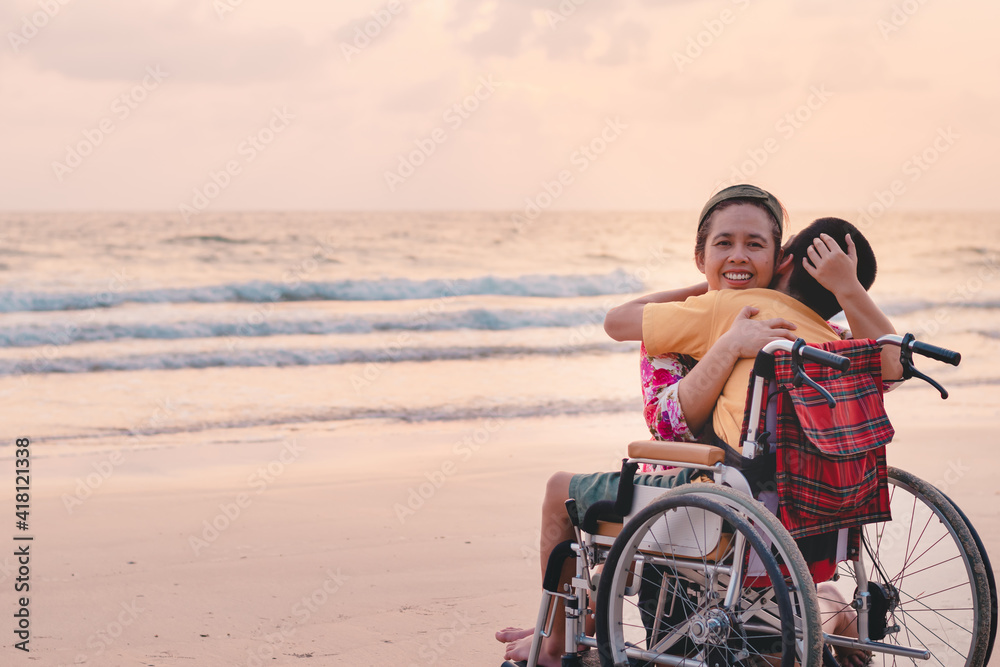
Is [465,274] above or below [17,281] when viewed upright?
above

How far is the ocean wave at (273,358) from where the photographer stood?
1051 cm

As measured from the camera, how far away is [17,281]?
16438 mm

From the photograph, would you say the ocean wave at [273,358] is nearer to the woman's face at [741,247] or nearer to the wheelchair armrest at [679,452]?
the woman's face at [741,247]

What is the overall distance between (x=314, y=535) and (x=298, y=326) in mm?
8839

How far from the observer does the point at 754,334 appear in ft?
7.59

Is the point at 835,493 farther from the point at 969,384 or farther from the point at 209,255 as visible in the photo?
the point at 209,255

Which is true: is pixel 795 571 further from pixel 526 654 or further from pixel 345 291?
pixel 345 291

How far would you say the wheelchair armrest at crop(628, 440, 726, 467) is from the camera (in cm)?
225

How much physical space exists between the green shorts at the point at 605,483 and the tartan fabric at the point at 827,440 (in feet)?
0.82

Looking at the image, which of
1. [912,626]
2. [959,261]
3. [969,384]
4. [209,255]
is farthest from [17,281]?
[959,261]

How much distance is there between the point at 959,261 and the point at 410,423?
63.6 feet

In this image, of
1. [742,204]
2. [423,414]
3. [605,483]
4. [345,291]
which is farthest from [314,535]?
[345,291]

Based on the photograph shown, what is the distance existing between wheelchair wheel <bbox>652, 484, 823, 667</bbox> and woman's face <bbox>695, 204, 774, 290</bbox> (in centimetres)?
65

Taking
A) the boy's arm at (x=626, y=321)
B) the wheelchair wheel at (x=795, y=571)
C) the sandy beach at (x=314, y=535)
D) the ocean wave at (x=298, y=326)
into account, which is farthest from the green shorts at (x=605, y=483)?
the ocean wave at (x=298, y=326)
